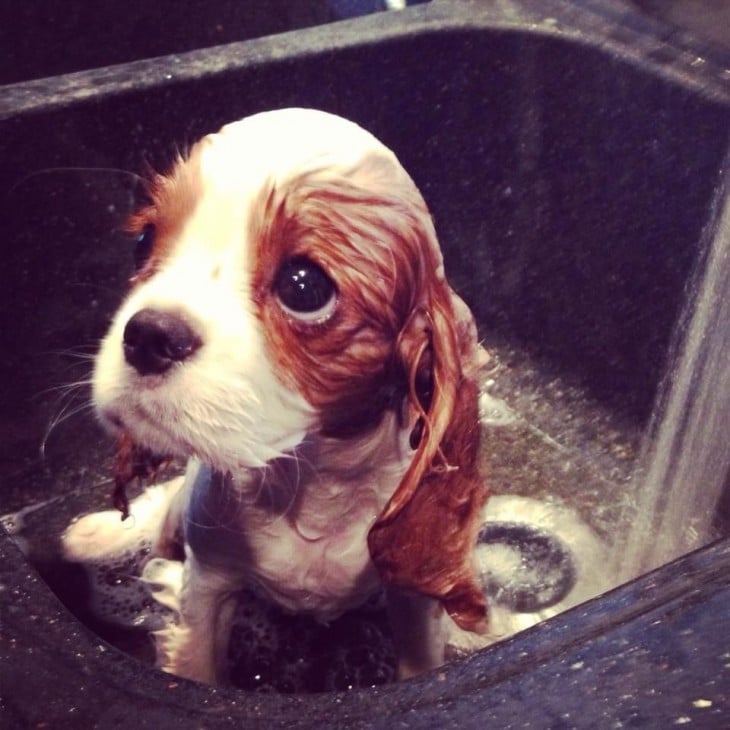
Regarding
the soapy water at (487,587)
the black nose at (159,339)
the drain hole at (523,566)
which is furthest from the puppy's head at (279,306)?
the drain hole at (523,566)

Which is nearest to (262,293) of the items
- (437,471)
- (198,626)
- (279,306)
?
(279,306)

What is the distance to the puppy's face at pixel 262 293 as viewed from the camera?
67 centimetres

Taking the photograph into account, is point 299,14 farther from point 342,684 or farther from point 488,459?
point 342,684

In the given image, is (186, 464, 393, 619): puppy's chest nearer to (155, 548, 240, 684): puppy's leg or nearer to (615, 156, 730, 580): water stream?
(155, 548, 240, 684): puppy's leg

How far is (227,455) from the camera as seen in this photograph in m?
0.69

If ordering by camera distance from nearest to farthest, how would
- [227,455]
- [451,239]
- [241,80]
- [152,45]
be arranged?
[227,455] → [241,80] → [451,239] → [152,45]

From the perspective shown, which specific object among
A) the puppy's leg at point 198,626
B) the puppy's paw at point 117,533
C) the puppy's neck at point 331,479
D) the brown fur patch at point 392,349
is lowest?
the puppy's paw at point 117,533

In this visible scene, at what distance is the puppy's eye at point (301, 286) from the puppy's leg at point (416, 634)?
0.31 m

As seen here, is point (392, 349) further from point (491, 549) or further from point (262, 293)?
point (491, 549)

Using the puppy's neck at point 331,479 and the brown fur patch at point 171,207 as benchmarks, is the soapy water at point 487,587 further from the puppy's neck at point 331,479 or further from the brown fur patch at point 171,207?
the brown fur patch at point 171,207

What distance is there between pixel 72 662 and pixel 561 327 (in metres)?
0.91

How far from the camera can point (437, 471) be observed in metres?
0.76

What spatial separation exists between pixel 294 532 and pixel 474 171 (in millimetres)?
594

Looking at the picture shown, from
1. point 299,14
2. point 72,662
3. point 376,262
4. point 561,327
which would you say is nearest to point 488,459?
point 561,327
